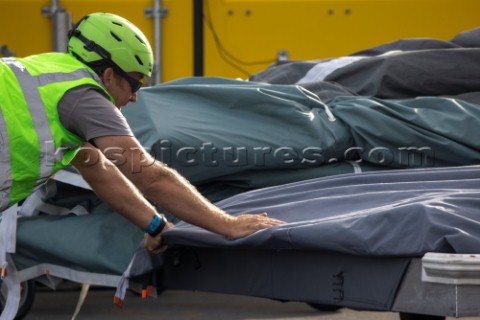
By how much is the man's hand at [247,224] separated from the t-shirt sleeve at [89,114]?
20.5 inches

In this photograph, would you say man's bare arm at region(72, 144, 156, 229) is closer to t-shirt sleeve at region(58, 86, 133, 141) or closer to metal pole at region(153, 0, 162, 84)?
t-shirt sleeve at region(58, 86, 133, 141)

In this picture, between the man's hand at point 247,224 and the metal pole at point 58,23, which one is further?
the metal pole at point 58,23

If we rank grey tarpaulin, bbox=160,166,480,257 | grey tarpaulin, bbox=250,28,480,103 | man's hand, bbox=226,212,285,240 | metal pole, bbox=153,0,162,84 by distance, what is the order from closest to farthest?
grey tarpaulin, bbox=160,166,480,257 < man's hand, bbox=226,212,285,240 < grey tarpaulin, bbox=250,28,480,103 < metal pole, bbox=153,0,162,84

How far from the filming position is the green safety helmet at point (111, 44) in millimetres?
4152

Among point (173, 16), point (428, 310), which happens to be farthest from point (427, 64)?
point (173, 16)

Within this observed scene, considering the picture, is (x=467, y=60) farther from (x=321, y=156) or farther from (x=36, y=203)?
(x=36, y=203)

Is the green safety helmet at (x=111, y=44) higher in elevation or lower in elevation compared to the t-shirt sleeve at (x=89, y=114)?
higher

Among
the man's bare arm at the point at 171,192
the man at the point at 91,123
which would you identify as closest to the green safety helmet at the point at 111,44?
the man at the point at 91,123

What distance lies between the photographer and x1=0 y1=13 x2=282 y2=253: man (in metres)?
3.94

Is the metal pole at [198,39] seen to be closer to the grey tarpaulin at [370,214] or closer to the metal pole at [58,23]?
the metal pole at [58,23]

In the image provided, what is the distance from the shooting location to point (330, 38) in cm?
852

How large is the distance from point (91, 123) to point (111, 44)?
1.27ft

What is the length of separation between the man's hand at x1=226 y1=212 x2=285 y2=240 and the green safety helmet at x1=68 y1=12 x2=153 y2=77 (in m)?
0.72

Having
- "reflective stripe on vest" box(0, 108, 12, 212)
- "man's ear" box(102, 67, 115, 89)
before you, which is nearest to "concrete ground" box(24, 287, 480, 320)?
"reflective stripe on vest" box(0, 108, 12, 212)
